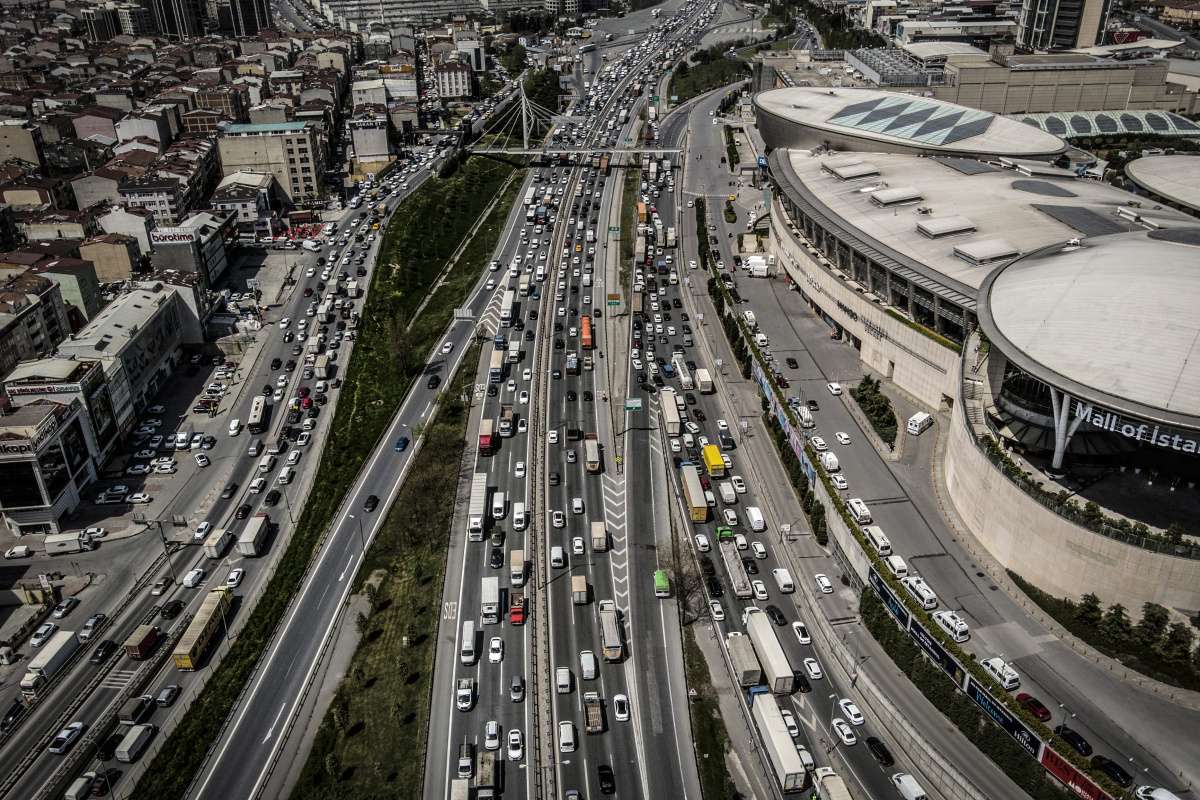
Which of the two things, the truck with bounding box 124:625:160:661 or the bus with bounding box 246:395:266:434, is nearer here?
the truck with bounding box 124:625:160:661

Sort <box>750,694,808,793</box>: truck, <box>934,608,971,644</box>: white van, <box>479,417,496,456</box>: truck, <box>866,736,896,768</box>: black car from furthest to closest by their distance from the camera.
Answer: <box>479,417,496,456</box>: truck
<box>934,608,971,644</box>: white van
<box>866,736,896,768</box>: black car
<box>750,694,808,793</box>: truck

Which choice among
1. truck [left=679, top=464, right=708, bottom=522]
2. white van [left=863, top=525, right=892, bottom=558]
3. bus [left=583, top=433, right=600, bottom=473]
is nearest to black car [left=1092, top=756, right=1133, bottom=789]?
white van [left=863, top=525, right=892, bottom=558]

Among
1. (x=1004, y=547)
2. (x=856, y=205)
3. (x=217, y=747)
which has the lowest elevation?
(x=217, y=747)

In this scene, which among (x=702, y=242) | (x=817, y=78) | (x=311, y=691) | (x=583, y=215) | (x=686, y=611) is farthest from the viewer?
(x=817, y=78)

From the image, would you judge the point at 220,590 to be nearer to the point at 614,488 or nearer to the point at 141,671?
the point at 141,671

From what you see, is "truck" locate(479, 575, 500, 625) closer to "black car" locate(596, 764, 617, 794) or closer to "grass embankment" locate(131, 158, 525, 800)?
"black car" locate(596, 764, 617, 794)

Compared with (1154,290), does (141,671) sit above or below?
below

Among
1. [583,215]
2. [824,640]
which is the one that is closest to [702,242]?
[583,215]
